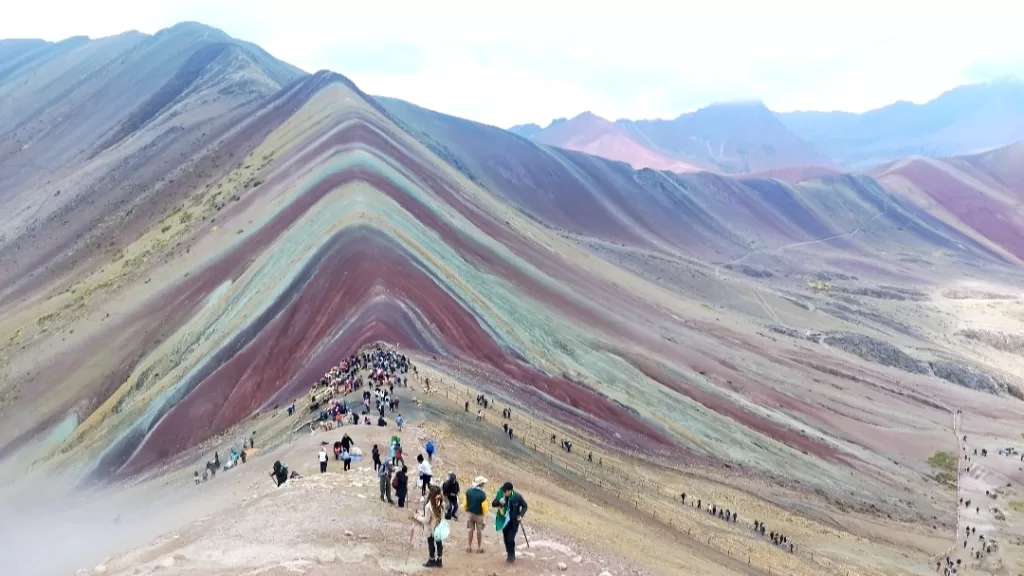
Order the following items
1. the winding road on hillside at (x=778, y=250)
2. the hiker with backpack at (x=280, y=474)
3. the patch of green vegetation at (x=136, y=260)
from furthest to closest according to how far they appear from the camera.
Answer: the winding road on hillside at (x=778, y=250), the patch of green vegetation at (x=136, y=260), the hiker with backpack at (x=280, y=474)

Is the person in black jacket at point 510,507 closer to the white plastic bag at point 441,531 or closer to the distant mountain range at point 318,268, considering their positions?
the white plastic bag at point 441,531

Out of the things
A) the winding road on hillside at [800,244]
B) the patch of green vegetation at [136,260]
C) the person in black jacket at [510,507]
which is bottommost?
the person in black jacket at [510,507]

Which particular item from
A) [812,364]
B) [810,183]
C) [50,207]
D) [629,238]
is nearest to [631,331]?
[812,364]

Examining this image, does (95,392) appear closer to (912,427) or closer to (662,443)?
(662,443)

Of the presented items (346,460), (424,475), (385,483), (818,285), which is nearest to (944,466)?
(346,460)

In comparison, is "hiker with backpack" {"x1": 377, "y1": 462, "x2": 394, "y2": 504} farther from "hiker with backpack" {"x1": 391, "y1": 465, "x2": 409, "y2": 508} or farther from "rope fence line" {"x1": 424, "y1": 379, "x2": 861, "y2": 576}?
"rope fence line" {"x1": 424, "y1": 379, "x2": 861, "y2": 576}

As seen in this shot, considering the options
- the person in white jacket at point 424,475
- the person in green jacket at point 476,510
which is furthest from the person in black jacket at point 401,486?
the person in green jacket at point 476,510

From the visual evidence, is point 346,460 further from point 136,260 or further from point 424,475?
point 136,260
